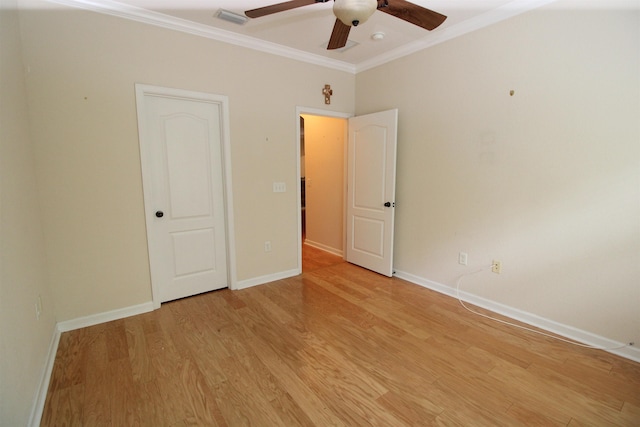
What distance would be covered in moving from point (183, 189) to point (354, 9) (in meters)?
2.21

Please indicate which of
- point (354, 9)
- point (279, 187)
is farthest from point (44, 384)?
point (354, 9)

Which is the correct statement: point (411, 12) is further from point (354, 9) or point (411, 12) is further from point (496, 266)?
point (496, 266)

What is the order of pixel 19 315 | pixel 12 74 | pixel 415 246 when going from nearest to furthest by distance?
pixel 19 315 < pixel 12 74 < pixel 415 246

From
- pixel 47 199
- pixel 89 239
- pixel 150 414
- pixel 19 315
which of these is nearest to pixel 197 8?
pixel 47 199

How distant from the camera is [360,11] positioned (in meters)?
1.62

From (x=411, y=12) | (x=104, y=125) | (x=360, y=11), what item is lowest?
(x=104, y=125)

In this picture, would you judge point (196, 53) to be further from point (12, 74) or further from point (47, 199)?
point (47, 199)

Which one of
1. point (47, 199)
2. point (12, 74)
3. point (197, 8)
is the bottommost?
point (47, 199)

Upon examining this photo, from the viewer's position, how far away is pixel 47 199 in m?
2.31

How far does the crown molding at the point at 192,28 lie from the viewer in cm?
236

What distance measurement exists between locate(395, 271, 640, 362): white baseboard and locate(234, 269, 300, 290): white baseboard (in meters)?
1.52

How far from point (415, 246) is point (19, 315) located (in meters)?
3.26

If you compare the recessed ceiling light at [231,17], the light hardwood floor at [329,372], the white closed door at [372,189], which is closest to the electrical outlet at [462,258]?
the light hardwood floor at [329,372]

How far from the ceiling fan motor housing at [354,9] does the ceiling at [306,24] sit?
37.4 inches
